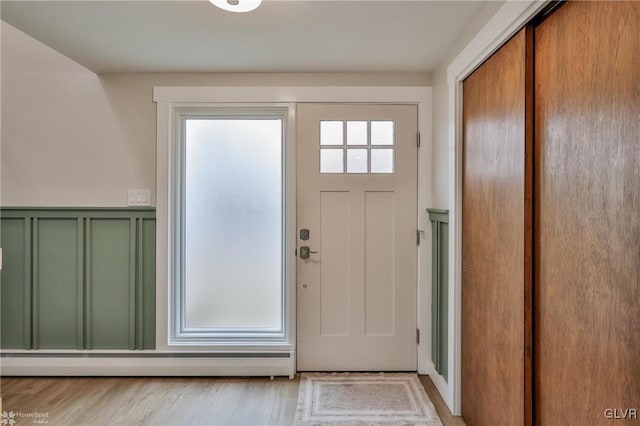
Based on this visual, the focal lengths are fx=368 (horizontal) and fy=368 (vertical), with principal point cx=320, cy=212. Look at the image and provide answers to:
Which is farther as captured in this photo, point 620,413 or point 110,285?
point 110,285

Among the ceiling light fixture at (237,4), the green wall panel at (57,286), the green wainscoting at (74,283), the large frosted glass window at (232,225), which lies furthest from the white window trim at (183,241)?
the ceiling light fixture at (237,4)

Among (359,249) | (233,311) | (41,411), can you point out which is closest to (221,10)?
(359,249)

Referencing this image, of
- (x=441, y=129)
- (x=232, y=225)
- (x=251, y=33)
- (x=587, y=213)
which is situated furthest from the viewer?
(x=232, y=225)

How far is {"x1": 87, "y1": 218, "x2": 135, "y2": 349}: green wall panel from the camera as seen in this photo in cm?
A: 263

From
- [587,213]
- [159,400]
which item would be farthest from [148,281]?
[587,213]

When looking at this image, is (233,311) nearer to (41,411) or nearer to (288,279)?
(288,279)

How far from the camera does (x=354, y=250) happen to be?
→ 2662 millimetres

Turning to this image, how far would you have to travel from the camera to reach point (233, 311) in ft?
8.98

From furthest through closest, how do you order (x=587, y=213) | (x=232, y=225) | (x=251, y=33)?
(x=232, y=225), (x=251, y=33), (x=587, y=213)

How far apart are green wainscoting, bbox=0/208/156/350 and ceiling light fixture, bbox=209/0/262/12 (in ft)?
5.09

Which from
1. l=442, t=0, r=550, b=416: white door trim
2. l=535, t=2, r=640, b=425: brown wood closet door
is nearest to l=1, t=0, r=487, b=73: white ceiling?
l=442, t=0, r=550, b=416: white door trim

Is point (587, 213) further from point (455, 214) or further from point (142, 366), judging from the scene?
point (142, 366)

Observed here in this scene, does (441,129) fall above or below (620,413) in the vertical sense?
above

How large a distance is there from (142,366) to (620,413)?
8.80 ft
